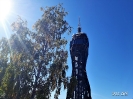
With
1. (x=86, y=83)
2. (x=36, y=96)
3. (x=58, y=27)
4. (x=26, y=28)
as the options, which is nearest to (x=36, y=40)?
(x=26, y=28)

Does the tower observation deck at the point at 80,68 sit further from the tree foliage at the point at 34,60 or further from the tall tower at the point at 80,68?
the tree foliage at the point at 34,60

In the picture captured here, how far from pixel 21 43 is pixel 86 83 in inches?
1220

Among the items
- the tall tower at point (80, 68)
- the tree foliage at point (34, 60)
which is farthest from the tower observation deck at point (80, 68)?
the tree foliage at point (34, 60)

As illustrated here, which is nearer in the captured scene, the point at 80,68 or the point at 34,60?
the point at 34,60

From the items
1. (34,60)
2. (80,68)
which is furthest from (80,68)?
(34,60)

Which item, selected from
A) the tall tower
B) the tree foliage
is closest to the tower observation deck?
the tall tower

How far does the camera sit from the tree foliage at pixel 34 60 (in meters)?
17.1

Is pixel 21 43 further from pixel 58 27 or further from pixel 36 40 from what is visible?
pixel 58 27

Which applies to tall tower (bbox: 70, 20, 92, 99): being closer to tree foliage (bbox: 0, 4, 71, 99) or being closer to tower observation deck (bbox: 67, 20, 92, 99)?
tower observation deck (bbox: 67, 20, 92, 99)

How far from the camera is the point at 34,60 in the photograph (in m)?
19.6

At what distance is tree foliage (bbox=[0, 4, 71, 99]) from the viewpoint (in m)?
17.1

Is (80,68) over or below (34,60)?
over

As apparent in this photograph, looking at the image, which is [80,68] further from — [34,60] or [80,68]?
[34,60]

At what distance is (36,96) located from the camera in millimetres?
17203
